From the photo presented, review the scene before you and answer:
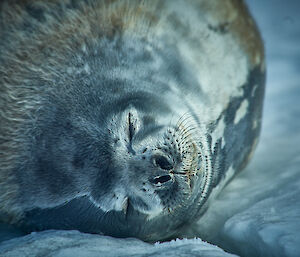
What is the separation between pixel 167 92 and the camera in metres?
1.60

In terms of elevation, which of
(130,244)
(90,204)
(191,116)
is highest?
(191,116)

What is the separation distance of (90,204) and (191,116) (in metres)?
0.64

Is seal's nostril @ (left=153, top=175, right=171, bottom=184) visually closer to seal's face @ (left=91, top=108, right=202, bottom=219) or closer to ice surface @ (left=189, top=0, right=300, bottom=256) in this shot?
seal's face @ (left=91, top=108, right=202, bottom=219)

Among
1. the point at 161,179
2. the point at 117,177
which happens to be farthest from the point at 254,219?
the point at 117,177

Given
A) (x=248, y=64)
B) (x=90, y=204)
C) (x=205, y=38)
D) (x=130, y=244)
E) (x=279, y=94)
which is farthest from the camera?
(x=279, y=94)

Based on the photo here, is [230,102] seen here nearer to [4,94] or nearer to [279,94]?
[4,94]

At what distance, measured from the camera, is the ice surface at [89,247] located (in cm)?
113

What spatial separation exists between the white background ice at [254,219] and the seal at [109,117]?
0.40 feet

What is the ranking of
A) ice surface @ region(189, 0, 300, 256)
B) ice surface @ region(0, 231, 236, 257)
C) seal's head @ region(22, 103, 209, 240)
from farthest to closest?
seal's head @ region(22, 103, 209, 240) < ice surface @ region(189, 0, 300, 256) < ice surface @ region(0, 231, 236, 257)

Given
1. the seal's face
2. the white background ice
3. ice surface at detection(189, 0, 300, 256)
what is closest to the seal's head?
the seal's face

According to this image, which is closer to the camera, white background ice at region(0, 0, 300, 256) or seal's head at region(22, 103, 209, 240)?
white background ice at region(0, 0, 300, 256)

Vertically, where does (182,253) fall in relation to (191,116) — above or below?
below

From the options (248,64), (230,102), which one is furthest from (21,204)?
(248,64)

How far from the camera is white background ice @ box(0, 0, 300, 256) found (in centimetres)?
117
